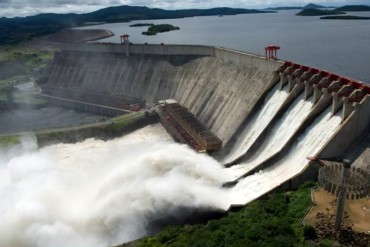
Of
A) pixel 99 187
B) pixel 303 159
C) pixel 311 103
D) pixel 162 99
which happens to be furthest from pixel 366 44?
pixel 99 187

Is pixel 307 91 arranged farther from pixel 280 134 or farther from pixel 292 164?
pixel 292 164

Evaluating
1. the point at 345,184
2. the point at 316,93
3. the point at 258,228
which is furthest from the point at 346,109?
the point at 258,228

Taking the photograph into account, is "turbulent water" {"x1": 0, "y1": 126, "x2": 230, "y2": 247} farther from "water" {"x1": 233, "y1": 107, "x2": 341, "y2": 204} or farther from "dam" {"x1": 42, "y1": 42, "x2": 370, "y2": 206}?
"dam" {"x1": 42, "y1": 42, "x2": 370, "y2": 206}

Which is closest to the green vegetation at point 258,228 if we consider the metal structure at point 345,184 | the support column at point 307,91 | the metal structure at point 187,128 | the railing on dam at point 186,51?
the metal structure at point 345,184

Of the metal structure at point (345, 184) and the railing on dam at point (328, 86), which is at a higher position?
the railing on dam at point (328, 86)

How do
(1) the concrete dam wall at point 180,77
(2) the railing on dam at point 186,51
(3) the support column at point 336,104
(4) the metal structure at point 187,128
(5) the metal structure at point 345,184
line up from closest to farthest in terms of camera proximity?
(5) the metal structure at point 345,184
(3) the support column at point 336,104
(4) the metal structure at point 187,128
(1) the concrete dam wall at point 180,77
(2) the railing on dam at point 186,51

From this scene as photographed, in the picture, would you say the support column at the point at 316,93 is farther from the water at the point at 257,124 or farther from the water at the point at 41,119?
the water at the point at 41,119

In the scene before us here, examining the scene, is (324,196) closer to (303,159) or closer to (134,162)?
(303,159)

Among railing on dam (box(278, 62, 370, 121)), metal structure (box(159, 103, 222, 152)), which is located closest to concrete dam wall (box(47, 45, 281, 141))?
metal structure (box(159, 103, 222, 152))
